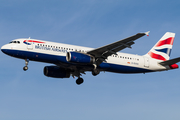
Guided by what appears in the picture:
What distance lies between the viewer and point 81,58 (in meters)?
35.6

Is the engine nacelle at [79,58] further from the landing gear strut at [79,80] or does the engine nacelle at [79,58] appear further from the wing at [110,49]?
the landing gear strut at [79,80]

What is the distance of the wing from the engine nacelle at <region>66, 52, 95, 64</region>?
2.85ft

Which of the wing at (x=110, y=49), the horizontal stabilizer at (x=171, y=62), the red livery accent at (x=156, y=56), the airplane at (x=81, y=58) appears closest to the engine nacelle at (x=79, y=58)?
the airplane at (x=81, y=58)

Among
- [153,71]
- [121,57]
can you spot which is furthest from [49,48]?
[153,71]

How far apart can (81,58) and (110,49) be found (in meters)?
3.82

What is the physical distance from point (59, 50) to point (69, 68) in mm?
4330

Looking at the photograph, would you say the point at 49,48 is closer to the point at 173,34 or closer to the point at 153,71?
the point at 153,71

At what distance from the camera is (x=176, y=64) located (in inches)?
1631

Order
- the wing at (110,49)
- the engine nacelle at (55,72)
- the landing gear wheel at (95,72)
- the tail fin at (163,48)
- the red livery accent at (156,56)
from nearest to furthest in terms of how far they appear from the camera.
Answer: the wing at (110,49), the landing gear wheel at (95,72), the engine nacelle at (55,72), the red livery accent at (156,56), the tail fin at (163,48)

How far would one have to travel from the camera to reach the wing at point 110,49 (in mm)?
33056

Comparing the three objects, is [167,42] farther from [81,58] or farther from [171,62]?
[81,58]

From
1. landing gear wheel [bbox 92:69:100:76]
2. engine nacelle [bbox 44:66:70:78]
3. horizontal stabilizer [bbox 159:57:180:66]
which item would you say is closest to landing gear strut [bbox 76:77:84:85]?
engine nacelle [bbox 44:66:70:78]

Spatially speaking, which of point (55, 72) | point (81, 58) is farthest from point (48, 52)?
point (55, 72)

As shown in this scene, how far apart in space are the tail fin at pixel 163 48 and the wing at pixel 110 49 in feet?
32.1
